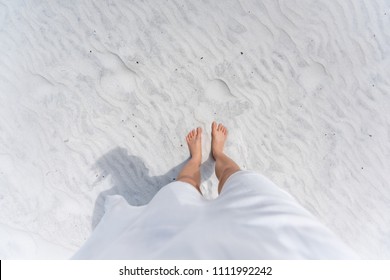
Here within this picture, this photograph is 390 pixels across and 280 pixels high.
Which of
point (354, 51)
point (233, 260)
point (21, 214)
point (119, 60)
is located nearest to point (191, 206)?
point (233, 260)

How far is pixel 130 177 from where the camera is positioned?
8.23 feet

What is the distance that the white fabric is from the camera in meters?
1.32

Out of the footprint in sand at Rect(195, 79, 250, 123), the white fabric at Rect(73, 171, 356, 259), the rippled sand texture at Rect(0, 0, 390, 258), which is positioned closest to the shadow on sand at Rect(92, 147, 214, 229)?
the rippled sand texture at Rect(0, 0, 390, 258)

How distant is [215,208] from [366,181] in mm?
1581

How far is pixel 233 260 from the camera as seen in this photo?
131cm

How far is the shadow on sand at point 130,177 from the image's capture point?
2502 millimetres

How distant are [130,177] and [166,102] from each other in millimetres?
668

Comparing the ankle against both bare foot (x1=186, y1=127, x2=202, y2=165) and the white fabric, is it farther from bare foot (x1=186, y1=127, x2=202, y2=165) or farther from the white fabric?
the white fabric

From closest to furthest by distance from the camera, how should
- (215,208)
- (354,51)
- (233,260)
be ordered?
(233,260)
(215,208)
(354,51)

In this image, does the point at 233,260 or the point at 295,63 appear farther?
the point at 295,63

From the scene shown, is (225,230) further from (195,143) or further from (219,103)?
(219,103)

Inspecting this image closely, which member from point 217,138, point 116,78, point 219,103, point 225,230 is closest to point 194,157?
point 217,138

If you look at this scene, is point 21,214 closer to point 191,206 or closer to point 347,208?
point 191,206

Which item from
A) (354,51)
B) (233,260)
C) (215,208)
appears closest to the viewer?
(233,260)
